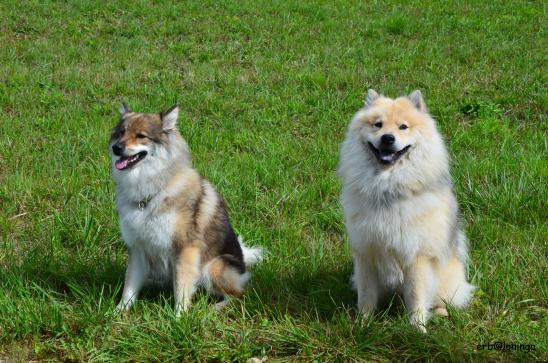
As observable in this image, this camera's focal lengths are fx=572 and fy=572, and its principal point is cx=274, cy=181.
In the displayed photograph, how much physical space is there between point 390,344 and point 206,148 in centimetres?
336

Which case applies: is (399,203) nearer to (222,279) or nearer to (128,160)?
(222,279)

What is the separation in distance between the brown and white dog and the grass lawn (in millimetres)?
157

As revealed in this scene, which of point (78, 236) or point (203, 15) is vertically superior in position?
point (203, 15)

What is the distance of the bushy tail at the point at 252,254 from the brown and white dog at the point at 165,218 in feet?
0.83

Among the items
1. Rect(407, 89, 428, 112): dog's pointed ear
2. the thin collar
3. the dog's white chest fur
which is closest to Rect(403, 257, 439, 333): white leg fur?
Rect(407, 89, 428, 112): dog's pointed ear

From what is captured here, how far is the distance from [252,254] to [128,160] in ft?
3.73

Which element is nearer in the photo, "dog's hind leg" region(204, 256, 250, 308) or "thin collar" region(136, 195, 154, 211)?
"thin collar" region(136, 195, 154, 211)

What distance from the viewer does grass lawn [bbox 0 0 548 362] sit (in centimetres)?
318

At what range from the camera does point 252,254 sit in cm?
407

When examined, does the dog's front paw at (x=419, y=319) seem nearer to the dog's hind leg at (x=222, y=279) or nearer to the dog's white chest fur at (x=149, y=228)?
the dog's hind leg at (x=222, y=279)

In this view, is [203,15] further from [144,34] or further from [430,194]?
[430,194]

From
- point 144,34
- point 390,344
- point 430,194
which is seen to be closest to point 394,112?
point 430,194

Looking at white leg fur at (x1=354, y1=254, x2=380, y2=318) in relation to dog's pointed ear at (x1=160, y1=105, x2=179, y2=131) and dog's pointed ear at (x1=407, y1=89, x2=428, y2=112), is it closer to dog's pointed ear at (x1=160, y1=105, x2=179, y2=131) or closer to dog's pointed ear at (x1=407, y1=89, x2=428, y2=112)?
dog's pointed ear at (x1=407, y1=89, x2=428, y2=112)

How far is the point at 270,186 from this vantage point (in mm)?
5113
